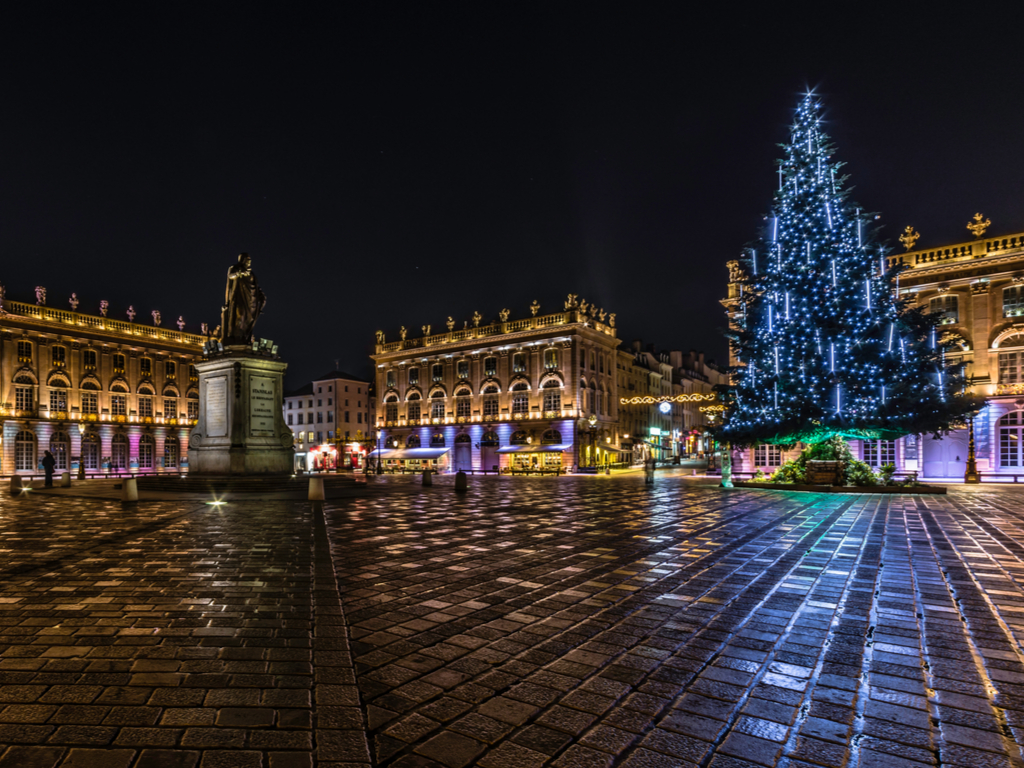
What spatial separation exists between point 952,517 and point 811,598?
33.6 ft

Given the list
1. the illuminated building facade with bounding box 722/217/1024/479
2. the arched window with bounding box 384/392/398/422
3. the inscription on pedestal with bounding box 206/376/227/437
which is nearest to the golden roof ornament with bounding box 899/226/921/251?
the illuminated building facade with bounding box 722/217/1024/479

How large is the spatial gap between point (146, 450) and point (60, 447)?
25.5 feet

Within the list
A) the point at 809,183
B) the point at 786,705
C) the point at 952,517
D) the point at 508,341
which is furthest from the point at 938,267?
the point at 786,705

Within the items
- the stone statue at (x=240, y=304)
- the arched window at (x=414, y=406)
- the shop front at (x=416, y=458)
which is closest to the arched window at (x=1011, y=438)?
the stone statue at (x=240, y=304)

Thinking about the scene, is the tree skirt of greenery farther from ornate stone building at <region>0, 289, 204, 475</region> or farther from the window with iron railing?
ornate stone building at <region>0, 289, 204, 475</region>

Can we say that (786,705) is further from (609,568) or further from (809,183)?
(809,183)

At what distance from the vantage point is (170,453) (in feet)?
213

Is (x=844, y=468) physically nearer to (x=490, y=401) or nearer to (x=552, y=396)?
(x=552, y=396)

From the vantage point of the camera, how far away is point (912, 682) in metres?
3.85

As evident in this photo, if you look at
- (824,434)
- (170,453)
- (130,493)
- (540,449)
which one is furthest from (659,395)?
(130,493)

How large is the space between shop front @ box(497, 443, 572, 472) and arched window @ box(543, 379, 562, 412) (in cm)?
427

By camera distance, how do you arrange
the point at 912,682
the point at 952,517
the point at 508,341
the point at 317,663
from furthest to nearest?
the point at 508,341, the point at 952,517, the point at 317,663, the point at 912,682

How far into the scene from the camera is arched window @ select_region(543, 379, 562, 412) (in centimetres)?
5781

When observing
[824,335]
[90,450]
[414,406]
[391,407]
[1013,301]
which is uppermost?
[1013,301]
